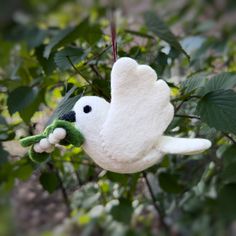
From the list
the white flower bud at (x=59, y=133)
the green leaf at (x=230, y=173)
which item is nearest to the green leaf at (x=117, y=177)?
the green leaf at (x=230, y=173)

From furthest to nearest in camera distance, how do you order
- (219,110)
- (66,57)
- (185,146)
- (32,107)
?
(32,107) → (66,57) → (219,110) → (185,146)

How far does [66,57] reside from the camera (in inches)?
28.2

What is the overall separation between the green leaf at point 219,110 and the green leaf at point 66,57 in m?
0.21

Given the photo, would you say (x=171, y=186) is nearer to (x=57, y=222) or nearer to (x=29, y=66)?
(x=29, y=66)

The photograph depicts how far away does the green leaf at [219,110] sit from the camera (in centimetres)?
60

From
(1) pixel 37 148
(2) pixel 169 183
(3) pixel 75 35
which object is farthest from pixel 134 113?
(2) pixel 169 183

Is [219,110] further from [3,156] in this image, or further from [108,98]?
[3,156]

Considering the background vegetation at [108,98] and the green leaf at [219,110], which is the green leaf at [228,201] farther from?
the green leaf at [219,110]

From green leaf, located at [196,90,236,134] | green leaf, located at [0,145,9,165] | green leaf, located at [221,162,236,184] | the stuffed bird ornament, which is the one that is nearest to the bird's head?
the stuffed bird ornament

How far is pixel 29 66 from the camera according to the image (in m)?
1.03

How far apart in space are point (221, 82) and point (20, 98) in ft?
1.08

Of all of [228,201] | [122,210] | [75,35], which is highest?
[75,35]

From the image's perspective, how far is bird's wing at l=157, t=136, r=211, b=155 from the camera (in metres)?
0.50

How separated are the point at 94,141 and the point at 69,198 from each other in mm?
695
